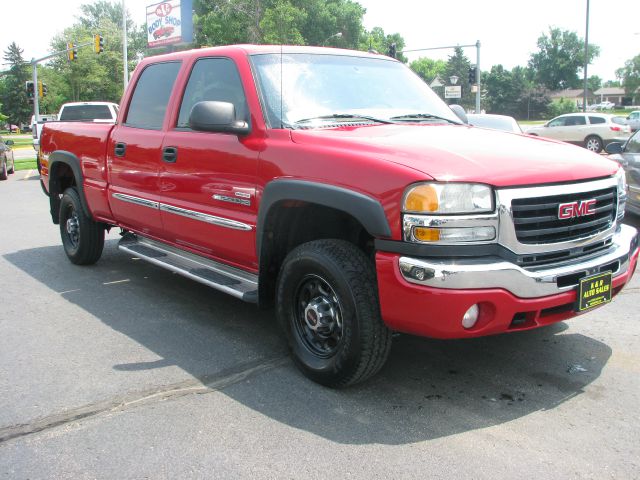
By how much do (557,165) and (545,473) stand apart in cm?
157

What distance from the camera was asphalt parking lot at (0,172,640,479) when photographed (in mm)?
2975

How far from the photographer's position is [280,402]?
3598 millimetres

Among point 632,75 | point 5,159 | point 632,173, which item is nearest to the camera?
point 632,173

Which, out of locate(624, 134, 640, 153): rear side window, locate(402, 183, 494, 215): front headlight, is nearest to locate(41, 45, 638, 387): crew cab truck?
locate(402, 183, 494, 215): front headlight

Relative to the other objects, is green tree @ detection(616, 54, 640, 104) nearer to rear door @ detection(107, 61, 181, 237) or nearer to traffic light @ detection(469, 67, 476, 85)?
traffic light @ detection(469, 67, 476, 85)

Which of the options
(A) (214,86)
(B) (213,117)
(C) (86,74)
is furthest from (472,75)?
(C) (86,74)

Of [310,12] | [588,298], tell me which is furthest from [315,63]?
[310,12]

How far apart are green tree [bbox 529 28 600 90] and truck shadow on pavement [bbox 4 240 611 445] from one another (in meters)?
115

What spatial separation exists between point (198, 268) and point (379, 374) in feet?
5.35

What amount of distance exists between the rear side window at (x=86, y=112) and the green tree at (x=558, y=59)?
10520 cm

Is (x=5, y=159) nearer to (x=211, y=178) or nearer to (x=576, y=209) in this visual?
(x=211, y=178)

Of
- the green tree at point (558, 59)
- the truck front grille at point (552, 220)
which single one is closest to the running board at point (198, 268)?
the truck front grille at point (552, 220)

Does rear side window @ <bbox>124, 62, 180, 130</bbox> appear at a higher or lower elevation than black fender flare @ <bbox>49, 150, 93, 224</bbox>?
higher

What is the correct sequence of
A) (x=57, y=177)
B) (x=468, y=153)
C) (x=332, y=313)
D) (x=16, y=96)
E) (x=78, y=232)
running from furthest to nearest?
(x=16, y=96) < (x=57, y=177) < (x=78, y=232) < (x=332, y=313) < (x=468, y=153)
